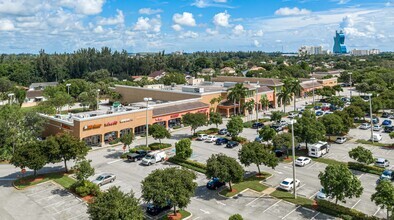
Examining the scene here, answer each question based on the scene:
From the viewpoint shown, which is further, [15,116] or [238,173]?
[15,116]

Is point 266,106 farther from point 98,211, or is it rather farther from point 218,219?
point 98,211

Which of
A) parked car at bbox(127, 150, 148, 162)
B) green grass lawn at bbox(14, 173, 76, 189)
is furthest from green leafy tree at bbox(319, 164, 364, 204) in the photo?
green grass lawn at bbox(14, 173, 76, 189)

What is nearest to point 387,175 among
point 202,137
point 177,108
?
point 202,137

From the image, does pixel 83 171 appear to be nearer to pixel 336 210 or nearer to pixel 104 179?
pixel 104 179

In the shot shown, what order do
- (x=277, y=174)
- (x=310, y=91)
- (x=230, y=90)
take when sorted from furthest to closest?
(x=310, y=91), (x=230, y=90), (x=277, y=174)

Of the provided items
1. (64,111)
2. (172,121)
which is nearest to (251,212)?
(172,121)

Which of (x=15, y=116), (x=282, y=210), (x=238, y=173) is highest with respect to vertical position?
(x=15, y=116)

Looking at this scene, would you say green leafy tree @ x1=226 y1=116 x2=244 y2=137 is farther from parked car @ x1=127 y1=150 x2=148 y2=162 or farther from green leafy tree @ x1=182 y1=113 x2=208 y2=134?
parked car @ x1=127 y1=150 x2=148 y2=162
